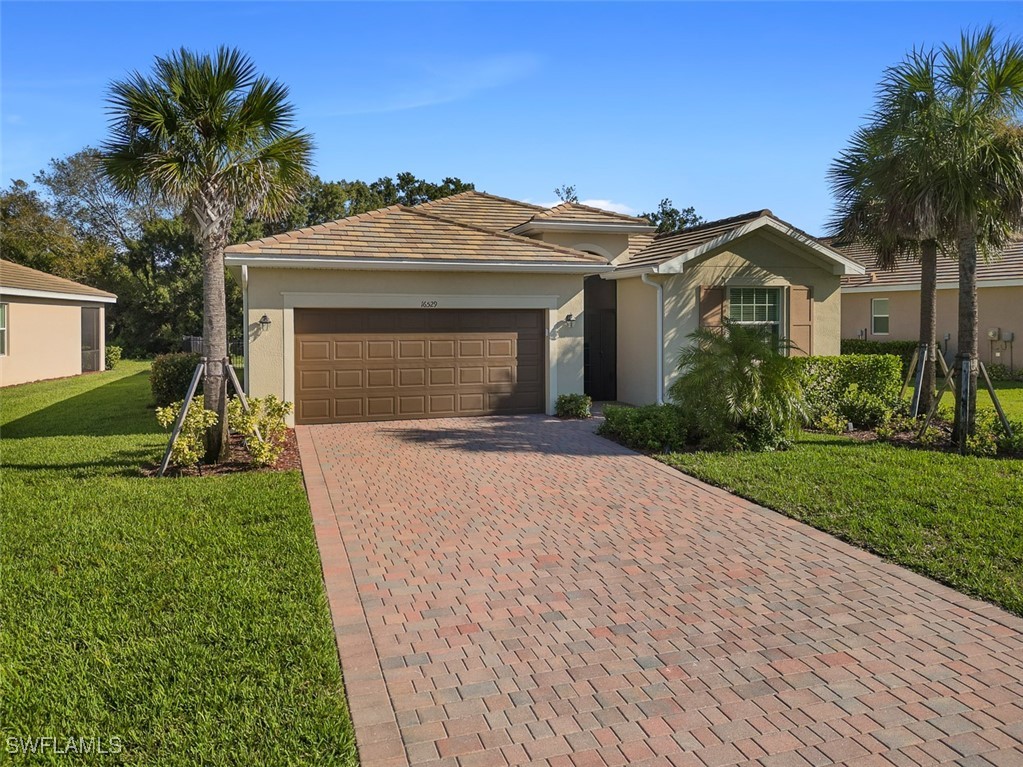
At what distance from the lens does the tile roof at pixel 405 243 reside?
1402 cm

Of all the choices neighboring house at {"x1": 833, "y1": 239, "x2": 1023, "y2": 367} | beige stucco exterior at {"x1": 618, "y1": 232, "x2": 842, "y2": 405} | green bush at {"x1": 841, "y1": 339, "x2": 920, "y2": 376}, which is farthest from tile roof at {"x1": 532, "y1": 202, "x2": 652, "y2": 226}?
green bush at {"x1": 841, "y1": 339, "x2": 920, "y2": 376}

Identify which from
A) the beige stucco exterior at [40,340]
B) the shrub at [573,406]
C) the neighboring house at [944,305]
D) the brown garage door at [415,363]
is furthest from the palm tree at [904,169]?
the beige stucco exterior at [40,340]

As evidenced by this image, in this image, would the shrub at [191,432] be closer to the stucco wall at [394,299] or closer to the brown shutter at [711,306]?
the stucco wall at [394,299]

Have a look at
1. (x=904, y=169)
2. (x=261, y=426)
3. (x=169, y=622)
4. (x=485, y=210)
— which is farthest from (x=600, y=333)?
(x=169, y=622)

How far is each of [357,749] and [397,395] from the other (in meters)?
11.4

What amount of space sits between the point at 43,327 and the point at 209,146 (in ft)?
58.4

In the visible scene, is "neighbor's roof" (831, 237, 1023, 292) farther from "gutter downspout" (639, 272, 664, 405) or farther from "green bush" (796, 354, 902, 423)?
"gutter downspout" (639, 272, 664, 405)

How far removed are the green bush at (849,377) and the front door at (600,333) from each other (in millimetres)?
5044

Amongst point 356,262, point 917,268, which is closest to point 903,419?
point 356,262

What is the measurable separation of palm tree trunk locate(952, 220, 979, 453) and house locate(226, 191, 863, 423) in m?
4.55

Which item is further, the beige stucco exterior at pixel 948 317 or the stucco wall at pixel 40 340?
the beige stucco exterior at pixel 948 317

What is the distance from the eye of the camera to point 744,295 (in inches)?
660

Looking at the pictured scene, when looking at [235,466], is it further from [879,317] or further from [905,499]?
[879,317]

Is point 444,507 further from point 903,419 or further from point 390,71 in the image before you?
point 903,419
